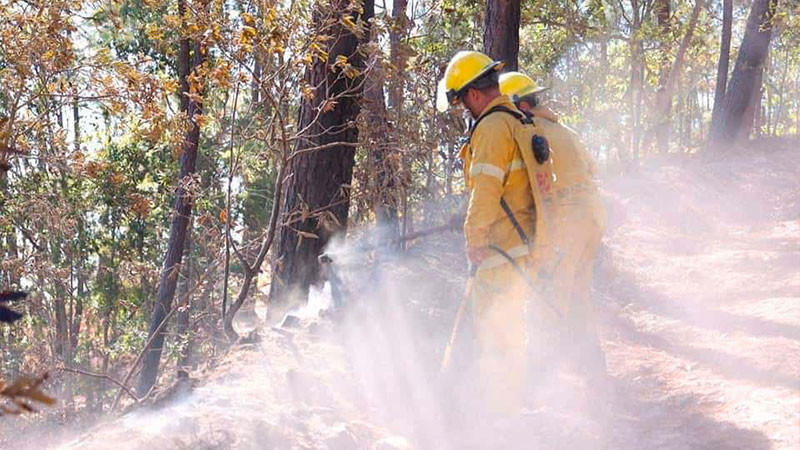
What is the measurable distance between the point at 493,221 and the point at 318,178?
4.10 metres

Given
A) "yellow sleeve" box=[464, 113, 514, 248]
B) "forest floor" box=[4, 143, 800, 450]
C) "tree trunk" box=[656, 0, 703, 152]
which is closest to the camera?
"yellow sleeve" box=[464, 113, 514, 248]

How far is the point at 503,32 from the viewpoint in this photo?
9289mm

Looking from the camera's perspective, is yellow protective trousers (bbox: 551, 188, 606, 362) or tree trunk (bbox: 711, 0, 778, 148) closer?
yellow protective trousers (bbox: 551, 188, 606, 362)

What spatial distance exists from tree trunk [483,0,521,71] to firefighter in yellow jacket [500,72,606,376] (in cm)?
303

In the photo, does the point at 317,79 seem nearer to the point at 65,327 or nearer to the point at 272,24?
the point at 272,24

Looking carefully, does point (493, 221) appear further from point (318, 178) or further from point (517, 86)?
point (318, 178)

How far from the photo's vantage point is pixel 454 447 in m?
5.31

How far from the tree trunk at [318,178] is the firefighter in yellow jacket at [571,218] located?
9.61 feet

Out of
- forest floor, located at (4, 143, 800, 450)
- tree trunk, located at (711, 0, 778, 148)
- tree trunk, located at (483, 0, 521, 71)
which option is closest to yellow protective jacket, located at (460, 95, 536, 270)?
forest floor, located at (4, 143, 800, 450)

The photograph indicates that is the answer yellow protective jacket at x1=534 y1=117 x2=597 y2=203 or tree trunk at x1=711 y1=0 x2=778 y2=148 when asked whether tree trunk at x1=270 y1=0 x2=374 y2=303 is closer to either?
yellow protective jacket at x1=534 y1=117 x2=597 y2=203

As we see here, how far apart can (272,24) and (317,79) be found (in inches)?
59.4

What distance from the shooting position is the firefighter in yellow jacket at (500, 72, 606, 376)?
19.5 ft

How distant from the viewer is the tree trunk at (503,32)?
925 cm

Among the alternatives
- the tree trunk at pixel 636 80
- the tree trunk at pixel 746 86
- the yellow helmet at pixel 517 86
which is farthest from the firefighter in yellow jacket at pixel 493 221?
the tree trunk at pixel 636 80
